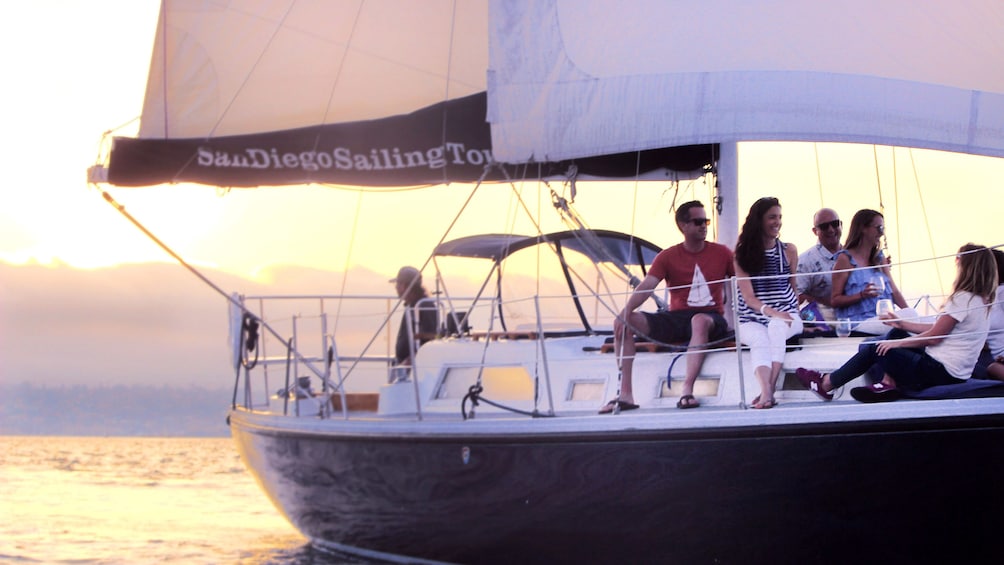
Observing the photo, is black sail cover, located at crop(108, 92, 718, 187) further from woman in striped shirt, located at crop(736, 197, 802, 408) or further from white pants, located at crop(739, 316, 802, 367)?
white pants, located at crop(739, 316, 802, 367)

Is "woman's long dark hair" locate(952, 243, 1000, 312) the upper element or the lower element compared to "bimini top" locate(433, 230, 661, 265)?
lower

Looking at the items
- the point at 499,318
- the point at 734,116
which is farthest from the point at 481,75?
the point at 734,116

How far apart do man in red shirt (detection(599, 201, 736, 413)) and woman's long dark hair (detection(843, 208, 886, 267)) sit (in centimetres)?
87

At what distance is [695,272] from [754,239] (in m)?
0.68

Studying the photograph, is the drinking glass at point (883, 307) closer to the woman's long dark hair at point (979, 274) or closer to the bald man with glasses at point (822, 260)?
the woman's long dark hair at point (979, 274)

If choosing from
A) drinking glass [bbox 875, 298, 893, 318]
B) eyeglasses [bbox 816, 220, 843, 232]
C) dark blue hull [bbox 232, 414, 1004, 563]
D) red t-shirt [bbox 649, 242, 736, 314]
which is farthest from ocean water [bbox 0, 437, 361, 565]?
drinking glass [bbox 875, 298, 893, 318]

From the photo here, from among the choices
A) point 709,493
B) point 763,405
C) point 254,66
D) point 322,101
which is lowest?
point 709,493

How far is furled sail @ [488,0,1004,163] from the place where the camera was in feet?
29.4

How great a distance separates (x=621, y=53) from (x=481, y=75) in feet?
13.5

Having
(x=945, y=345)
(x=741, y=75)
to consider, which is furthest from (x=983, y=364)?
(x=741, y=75)

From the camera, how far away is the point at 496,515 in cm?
980

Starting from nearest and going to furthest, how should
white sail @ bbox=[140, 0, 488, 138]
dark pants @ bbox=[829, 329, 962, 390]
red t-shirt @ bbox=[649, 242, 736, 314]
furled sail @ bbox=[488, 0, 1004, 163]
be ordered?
1. dark pants @ bbox=[829, 329, 962, 390]
2. furled sail @ bbox=[488, 0, 1004, 163]
3. red t-shirt @ bbox=[649, 242, 736, 314]
4. white sail @ bbox=[140, 0, 488, 138]

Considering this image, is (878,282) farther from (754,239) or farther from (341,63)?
(341,63)

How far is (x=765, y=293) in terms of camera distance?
8.86m
